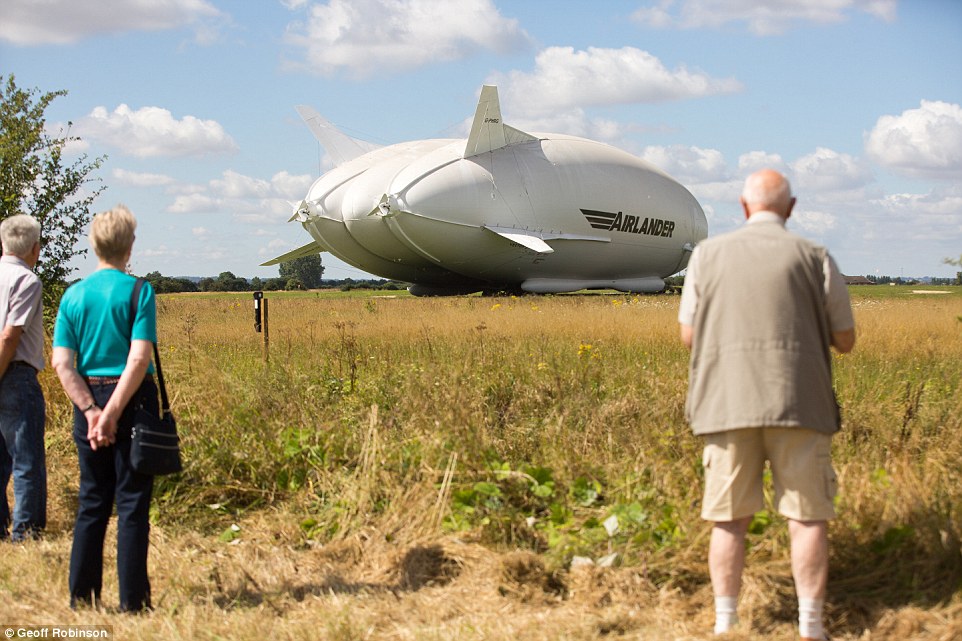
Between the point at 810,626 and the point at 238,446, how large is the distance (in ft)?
14.8

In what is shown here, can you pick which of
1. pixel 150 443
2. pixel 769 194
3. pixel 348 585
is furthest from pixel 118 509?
pixel 769 194

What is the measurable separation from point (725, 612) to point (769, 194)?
1.89 meters

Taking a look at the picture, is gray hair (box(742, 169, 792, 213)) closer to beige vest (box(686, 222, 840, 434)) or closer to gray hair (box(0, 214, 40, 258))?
beige vest (box(686, 222, 840, 434))

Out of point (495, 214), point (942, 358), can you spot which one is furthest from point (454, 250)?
point (942, 358)

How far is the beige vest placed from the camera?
383 centimetres

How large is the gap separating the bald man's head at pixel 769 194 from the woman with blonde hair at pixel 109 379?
2.97 m

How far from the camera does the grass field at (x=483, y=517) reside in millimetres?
4398

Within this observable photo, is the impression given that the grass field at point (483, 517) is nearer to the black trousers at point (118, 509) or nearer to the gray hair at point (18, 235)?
the black trousers at point (118, 509)

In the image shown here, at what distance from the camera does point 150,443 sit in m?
4.53

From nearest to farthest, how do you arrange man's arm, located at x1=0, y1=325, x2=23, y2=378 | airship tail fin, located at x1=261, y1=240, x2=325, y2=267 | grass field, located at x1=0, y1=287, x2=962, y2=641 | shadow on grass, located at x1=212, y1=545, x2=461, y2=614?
grass field, located at x1=0, y1=287, x2=962, y2=641
shadow on grass, located at x1=212, y1=545, x2=461, y2=614
man's arm, located at x1=0, y1=325, x2=23, y2=378
airship tail fin, located at x1=261, y1=240, x2=325, y2=267

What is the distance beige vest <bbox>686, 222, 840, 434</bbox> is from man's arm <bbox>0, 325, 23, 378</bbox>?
422 cm

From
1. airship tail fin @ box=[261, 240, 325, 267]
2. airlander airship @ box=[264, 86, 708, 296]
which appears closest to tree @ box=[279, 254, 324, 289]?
airship tail fin @ box=[261, 240, 325, 267]

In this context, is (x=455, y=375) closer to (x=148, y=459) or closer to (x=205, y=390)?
(x=205, y=390)

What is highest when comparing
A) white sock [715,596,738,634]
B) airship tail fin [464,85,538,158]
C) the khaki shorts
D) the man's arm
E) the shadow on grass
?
airship tail fin [464,85,538,158]
